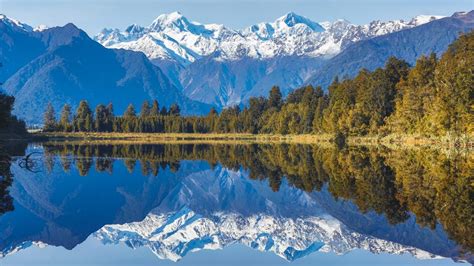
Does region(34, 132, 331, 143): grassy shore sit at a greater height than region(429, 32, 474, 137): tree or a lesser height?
lesser

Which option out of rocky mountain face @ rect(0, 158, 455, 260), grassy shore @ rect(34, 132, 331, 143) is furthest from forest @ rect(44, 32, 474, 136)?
rocky mountain face @ rect(0, 158, 455, 260)

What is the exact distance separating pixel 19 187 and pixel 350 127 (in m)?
84.9

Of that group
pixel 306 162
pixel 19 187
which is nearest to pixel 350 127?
pixel 306 162

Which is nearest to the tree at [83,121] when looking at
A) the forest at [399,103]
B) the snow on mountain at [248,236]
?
the forest at [399,103]

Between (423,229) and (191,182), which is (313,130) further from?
(423,229)

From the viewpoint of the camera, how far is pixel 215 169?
208 ft

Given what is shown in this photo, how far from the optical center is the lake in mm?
22266

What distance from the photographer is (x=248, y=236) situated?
2627 cm

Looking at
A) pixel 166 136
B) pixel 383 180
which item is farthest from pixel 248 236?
pixel 166 136

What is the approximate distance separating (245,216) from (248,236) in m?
7.39

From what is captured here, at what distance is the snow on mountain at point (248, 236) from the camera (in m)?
23.3

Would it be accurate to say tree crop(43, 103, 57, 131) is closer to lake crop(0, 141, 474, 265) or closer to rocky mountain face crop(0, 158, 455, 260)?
lake crop(0, 141, 474, 265)

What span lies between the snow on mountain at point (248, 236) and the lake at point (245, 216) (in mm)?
55

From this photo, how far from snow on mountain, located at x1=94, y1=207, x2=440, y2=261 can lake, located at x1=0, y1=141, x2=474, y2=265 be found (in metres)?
0.06
